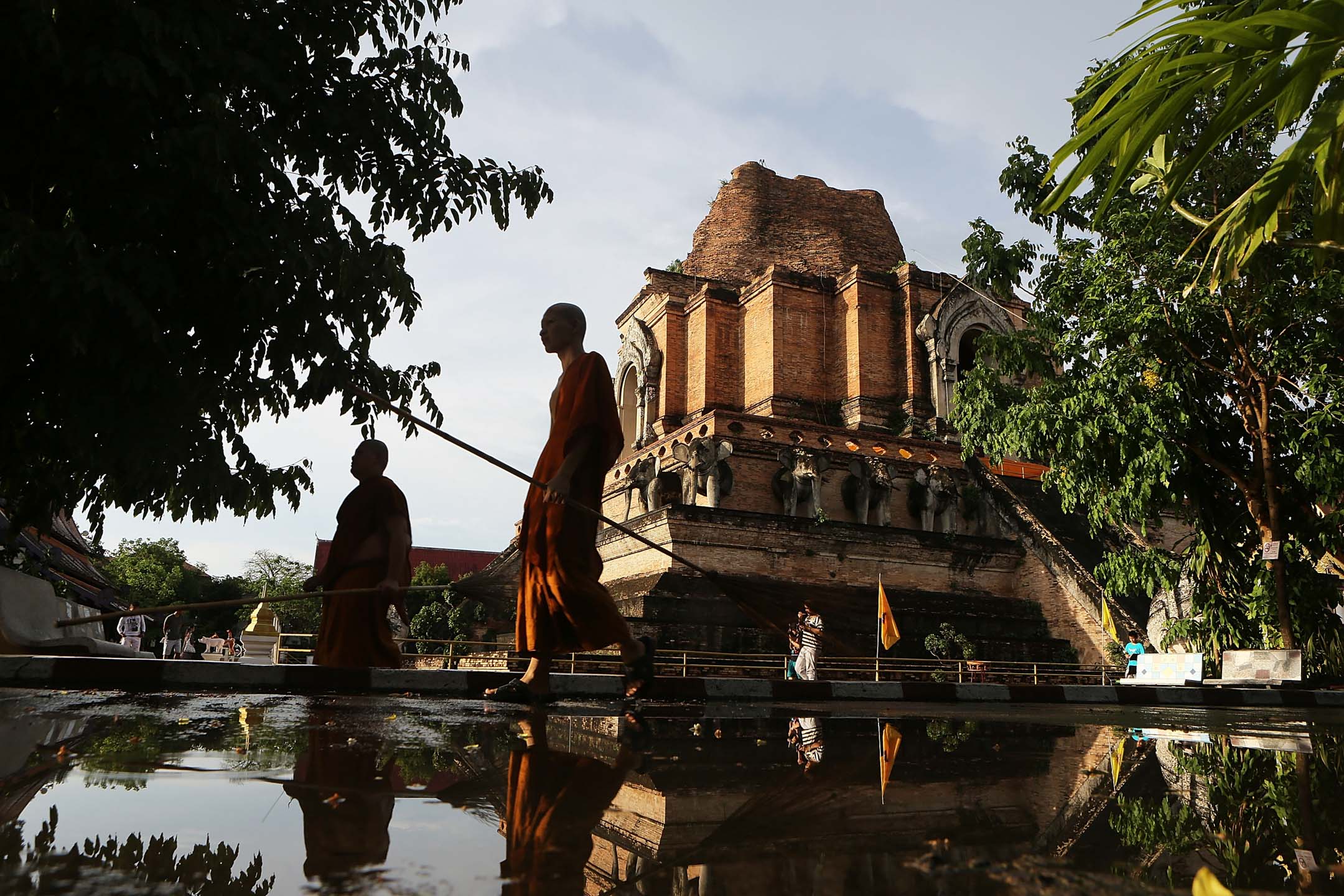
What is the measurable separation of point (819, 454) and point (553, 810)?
16826 mm

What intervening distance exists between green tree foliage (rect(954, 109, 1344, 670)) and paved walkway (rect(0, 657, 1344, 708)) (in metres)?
3.32

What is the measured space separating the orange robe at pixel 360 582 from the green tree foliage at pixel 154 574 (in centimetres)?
→ 4003

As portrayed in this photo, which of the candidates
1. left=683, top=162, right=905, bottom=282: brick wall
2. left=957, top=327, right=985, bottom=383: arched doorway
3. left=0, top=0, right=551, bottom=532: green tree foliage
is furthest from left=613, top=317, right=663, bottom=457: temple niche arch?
left=0, top=0, right=551, bottom=532: green tree foliage

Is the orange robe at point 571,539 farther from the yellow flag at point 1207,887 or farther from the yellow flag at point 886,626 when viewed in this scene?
the yellow flag at point 886,626

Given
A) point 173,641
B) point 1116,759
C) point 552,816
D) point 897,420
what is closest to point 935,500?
point 897,420

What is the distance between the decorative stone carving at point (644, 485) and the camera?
18.7m

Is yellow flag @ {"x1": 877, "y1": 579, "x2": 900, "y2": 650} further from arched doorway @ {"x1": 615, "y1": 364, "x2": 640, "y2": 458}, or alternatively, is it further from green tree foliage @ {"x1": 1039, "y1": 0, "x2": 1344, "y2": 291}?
arched doorway @ {"x1": 615, "y1": 364, "x2": 640, "y2": 458}

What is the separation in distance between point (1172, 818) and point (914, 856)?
0.76 meters

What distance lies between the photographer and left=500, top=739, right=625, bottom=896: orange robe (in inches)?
55.3

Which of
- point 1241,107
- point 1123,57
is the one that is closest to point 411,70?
point 1123,57

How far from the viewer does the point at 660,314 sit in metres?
24.2

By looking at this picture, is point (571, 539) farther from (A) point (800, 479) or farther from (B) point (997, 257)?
(A) point (800, 479)

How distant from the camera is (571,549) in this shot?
4570 mm

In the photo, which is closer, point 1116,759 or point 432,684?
point 1116,759
